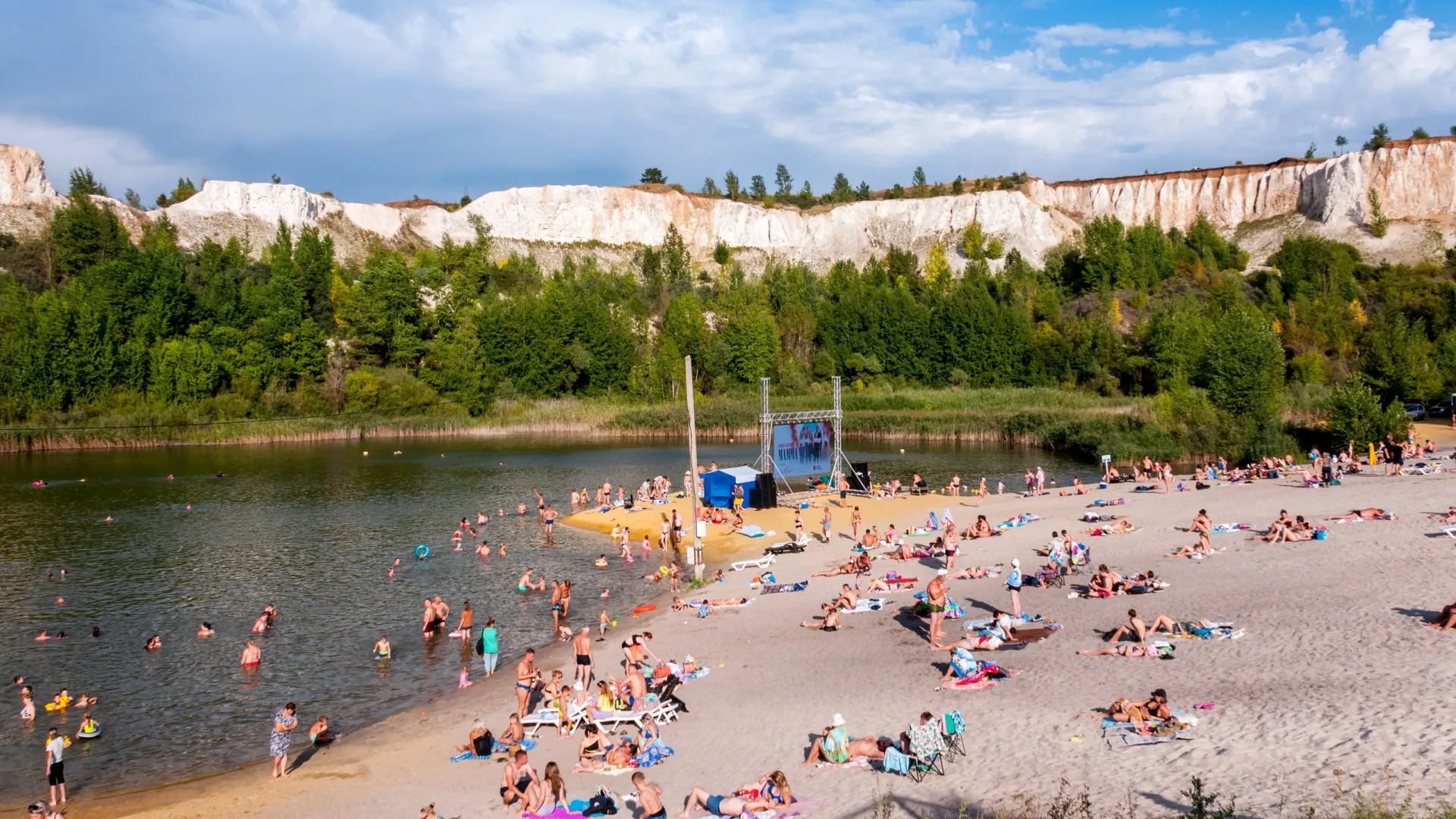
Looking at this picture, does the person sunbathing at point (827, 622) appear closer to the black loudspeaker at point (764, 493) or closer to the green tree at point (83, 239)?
the black loudspeaker at point (764, 493)

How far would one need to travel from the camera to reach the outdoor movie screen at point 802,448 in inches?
1337

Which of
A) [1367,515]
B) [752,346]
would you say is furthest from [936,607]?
[752,346]

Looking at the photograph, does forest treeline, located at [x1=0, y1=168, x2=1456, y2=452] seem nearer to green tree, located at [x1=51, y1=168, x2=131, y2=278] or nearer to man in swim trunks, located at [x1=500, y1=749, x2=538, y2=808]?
green tree, located at [x1=51, y1=168, x2=131, y2=278]

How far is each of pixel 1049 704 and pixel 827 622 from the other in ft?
19.2

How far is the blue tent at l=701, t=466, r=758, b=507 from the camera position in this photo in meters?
32.8

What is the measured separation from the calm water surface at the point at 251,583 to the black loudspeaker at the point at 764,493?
5.44 m

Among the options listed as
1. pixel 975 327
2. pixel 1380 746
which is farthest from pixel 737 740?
pixel 975 327

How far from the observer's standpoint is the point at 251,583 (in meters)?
25.4

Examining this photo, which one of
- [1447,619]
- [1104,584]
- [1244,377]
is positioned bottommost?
[1104,584]

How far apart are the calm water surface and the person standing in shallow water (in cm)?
84

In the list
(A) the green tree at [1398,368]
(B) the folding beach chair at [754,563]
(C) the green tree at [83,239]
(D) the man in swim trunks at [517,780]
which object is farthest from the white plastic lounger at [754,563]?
(C) the green tree at [83,239]

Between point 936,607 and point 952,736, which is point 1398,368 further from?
point 952,736

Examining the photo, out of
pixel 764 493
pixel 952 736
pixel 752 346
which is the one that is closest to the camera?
pixel 952 736

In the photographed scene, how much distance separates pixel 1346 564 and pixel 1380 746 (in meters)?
10.1
